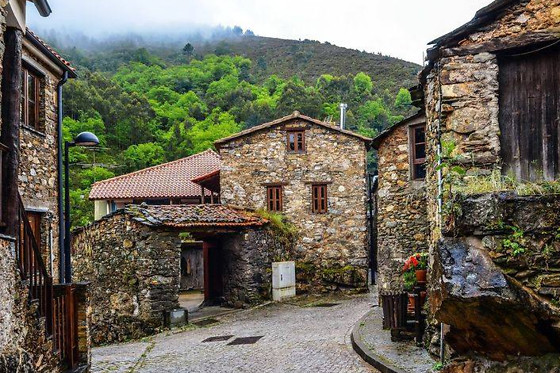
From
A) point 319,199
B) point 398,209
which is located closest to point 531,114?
point 398,209

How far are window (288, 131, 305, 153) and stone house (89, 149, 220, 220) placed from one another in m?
5.36

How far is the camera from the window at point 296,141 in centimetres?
→ 2152

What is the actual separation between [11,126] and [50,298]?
2427 mm

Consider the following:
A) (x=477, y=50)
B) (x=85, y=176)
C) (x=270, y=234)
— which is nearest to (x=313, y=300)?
(x=270, y=234)

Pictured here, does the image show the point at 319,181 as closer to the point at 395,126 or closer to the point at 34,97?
the point at 395,126

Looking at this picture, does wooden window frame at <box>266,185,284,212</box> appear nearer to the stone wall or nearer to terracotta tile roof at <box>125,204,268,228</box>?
terracotta tile roof at <box>125,204,268,228</box>

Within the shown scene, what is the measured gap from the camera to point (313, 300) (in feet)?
62.6

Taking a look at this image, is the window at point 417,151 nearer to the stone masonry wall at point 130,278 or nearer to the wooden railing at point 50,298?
the stone masonry wall at point 130,278

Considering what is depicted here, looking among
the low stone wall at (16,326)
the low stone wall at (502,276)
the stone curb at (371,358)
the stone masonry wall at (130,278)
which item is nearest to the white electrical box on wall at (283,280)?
the stone masonry wall at (130,278)

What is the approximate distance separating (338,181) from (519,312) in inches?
625

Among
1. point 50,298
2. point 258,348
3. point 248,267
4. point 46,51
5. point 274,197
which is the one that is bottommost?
point 258,348

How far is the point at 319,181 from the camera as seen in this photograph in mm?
21422

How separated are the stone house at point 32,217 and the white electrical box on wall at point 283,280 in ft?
27.0

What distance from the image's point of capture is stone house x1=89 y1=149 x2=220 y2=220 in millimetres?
26891
